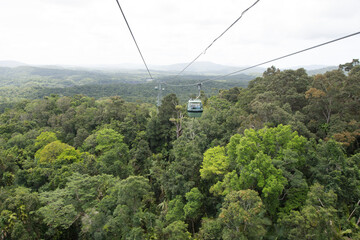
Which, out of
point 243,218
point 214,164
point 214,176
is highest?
point 214,164

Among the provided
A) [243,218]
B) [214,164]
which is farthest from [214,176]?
[243,218]

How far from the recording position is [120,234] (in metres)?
13.3

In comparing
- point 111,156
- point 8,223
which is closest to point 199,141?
point 111,156

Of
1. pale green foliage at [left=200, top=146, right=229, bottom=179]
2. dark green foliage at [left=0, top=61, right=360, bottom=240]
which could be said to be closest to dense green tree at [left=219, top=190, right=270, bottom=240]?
dark green foliage at [left=0, top=61, right=360, bottom=240]

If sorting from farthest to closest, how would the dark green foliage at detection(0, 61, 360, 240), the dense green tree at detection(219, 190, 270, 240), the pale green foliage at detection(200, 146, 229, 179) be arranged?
1. the pale green foliage at detection(200, 146, 229, 179)
2. the dark green foliage at detection(0, 61, 360, 240)
3. the dense green tree at detection(219, 190, 270, 240)

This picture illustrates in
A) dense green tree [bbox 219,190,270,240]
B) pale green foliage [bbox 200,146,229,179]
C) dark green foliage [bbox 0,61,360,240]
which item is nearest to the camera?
dense green tree [bbox 219,190,270,240]

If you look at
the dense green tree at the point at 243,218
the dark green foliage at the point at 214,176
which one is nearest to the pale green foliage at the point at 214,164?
the dark green foliage at the point at 214,176

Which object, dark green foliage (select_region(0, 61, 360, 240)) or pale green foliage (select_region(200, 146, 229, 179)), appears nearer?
dark green foliage (select_region(0, 61, 360, 240))

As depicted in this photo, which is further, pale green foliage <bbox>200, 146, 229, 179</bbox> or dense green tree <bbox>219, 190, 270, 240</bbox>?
pale green foliage <bbox>200, 146, 229, 179</bbox>

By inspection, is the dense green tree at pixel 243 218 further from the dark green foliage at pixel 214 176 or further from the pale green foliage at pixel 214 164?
the pale green foliage at pixel 214 164

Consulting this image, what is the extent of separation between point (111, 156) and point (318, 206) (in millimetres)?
17735

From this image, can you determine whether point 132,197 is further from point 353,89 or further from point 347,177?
point 353,89

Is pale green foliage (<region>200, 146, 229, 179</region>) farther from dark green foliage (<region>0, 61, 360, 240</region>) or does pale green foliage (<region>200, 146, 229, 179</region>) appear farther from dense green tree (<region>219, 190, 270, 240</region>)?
dense green tree (<region>219, 190, 270, 240</region>)

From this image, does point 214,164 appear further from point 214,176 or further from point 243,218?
point 243,218
